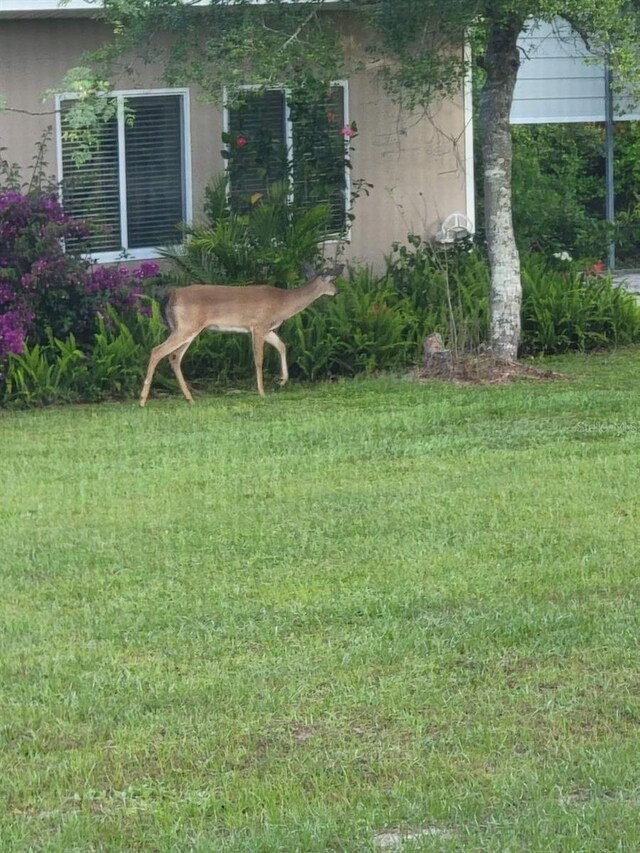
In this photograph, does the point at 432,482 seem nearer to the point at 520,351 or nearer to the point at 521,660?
the point at 521,660

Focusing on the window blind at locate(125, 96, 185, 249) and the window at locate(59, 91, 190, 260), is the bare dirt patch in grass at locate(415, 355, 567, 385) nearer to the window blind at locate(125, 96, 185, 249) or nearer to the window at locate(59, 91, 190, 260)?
the window blind at locate(125, 96, 185, 249)

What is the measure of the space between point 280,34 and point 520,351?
397cm

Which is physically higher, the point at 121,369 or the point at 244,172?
the point at 244,172

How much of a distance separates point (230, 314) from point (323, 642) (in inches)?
270

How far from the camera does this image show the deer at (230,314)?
493 inches

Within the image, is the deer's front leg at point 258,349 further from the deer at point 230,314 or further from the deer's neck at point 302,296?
the deer's neck at point 302,296

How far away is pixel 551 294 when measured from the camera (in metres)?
14.8

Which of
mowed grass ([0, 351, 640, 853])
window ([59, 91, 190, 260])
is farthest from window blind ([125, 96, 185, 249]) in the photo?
mowed grass ([0, 351, 640, 853])

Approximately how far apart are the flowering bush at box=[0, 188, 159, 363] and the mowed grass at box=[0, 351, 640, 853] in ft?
7.75

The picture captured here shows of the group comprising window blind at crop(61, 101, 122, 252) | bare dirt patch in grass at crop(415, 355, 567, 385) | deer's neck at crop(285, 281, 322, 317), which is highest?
window blind at crop(61, 101, 122, 252)

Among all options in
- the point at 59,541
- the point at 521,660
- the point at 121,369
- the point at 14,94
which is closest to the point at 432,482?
the point at 59,541

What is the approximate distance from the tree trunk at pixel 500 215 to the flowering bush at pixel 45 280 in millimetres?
3204

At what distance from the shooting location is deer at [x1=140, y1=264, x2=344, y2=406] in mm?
12531

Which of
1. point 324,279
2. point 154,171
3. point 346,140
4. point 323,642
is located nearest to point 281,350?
point 324,279
